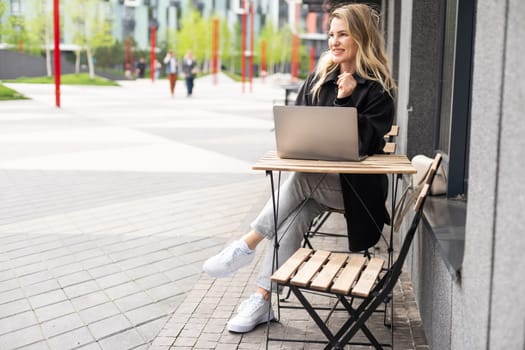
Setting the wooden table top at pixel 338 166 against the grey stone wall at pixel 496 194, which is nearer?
the grey stone wall at pixel 496 194

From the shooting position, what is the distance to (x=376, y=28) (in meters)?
3.91

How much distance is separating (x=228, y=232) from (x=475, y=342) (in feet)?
12.3

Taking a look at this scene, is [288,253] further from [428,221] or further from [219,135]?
[219,135]

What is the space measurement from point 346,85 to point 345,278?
111cm

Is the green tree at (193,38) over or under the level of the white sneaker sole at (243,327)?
over

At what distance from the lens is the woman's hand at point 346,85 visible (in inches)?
145

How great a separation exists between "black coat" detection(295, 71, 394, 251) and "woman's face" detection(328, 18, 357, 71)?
0.41 ft

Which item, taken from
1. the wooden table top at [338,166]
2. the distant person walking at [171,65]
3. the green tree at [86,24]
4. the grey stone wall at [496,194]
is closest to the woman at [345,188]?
the wooden table top at [338,166]

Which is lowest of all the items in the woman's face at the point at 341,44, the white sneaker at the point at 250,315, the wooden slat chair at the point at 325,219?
the white sneaker at the point at 250,315

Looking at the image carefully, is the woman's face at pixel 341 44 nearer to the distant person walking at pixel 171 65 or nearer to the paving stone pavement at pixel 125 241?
the paving stone pavement at pixel 125 241

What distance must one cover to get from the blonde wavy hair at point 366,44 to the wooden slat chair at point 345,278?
755mm

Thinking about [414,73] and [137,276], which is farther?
[414,73]

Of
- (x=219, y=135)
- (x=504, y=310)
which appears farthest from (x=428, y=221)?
(x=219, y=135)

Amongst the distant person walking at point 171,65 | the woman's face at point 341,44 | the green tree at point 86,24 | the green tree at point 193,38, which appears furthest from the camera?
the green tree at point 193,38
